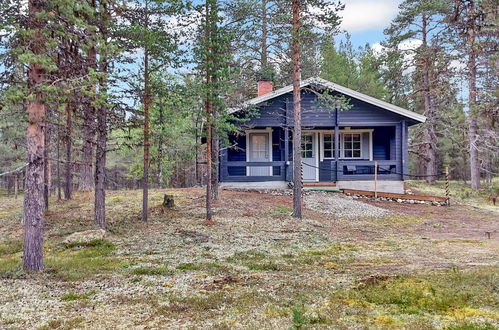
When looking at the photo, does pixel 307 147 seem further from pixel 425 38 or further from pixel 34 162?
pixel 34 162

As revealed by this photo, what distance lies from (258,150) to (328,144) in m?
4.21

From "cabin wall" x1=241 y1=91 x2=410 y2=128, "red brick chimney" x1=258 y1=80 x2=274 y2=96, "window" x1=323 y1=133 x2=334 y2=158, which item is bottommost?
"window" x1=323 y1=133 x2=334 y2=158

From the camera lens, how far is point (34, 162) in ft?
21.3

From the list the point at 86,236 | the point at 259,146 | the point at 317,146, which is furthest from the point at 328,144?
the point at 86,236

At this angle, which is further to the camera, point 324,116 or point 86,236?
point 324,116

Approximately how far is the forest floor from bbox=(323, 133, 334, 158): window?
8.50m

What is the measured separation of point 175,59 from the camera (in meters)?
11.1

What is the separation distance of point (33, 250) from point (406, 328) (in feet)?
20.9

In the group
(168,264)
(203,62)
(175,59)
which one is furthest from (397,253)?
(175,59)

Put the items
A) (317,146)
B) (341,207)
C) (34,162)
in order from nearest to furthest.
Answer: (34,162), (341,207), (317,146)

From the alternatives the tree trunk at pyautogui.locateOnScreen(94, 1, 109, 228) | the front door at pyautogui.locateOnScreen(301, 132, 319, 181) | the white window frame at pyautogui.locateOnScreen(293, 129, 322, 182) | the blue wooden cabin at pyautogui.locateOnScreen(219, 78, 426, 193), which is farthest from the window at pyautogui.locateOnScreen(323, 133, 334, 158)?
the tree trunk at pyautogui.locateOnScreen(94, 1, 109, 228)

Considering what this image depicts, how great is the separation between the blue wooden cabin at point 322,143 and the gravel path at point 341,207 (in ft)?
7.24

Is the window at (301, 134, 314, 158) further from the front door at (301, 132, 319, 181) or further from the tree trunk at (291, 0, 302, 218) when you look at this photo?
the tree trunk at (291, 0, 302, 218)

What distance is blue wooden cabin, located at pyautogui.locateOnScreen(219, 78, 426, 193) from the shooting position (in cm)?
1911
